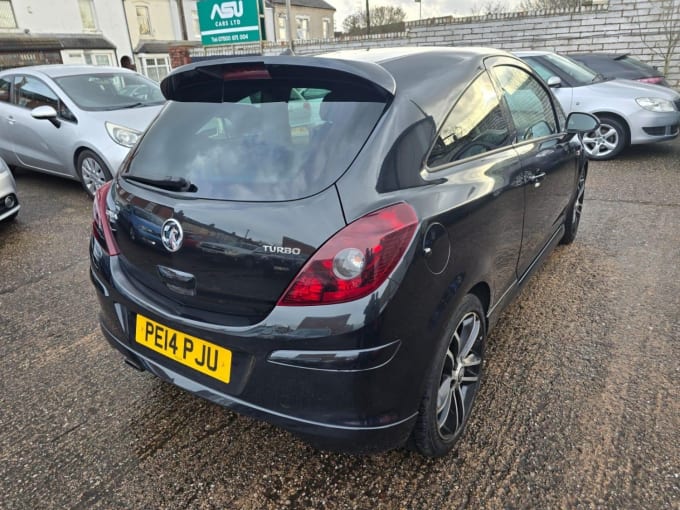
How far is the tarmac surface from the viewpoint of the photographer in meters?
1.83

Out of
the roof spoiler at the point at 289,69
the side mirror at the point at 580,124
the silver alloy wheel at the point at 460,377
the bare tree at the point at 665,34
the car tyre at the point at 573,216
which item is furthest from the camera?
the bare tree at the point at 665,34

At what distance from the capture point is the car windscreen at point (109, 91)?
5773mm

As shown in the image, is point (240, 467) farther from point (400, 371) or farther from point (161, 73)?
point (161, 73)

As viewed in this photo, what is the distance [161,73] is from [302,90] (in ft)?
108

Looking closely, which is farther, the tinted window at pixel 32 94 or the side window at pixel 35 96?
the tinted window at pixel 32 94

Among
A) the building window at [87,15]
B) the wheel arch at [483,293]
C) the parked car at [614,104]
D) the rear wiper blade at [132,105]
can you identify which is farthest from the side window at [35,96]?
the building window at [87,15]

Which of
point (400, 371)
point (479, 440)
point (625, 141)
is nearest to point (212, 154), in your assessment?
point (400, 371)

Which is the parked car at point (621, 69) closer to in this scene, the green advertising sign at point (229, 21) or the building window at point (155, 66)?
the green advertising sign at point (229, 21)

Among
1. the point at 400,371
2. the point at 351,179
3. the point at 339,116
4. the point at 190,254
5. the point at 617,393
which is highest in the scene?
the point at 339,116

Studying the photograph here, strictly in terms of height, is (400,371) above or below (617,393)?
above

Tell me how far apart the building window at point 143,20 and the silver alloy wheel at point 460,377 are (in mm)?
33195

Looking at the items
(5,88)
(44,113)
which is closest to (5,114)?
(5,88)

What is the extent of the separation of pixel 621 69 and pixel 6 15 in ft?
90.1

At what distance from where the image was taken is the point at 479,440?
2.08m
